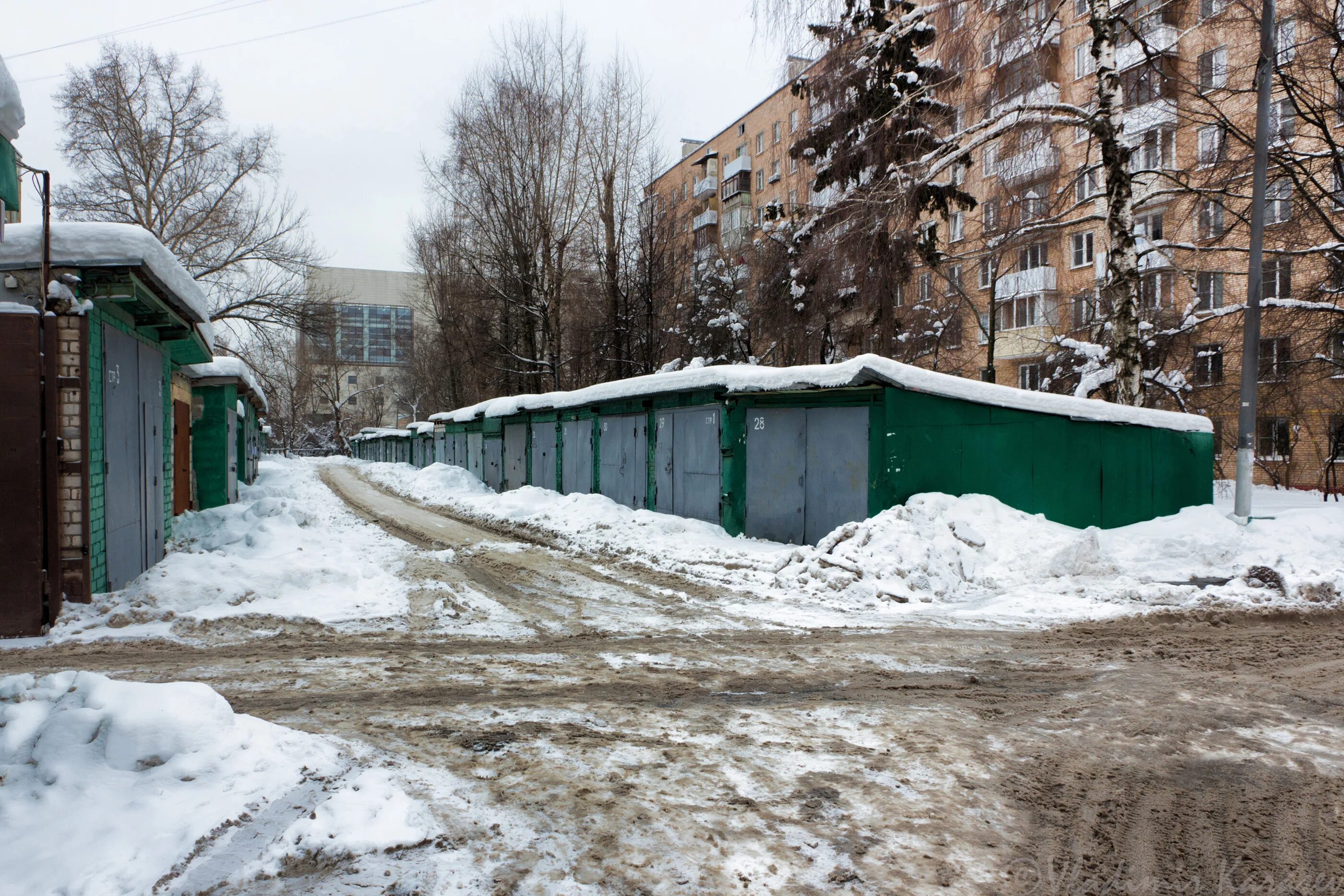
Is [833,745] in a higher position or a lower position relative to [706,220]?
lower

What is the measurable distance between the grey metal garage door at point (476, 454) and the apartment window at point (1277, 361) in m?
21.5

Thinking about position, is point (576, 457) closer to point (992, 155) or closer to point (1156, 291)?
point (992, 155)

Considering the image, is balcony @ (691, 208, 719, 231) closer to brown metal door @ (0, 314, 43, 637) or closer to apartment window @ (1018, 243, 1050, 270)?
apartment window @ (1018, 243, 1050, 270)

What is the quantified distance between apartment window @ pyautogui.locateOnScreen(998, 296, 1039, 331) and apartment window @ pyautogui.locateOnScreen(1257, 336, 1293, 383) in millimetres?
10665

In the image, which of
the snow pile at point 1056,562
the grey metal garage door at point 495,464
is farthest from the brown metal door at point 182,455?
the snow pile at point 1056,562

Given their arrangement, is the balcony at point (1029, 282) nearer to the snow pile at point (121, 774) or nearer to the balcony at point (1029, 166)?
the balcony at point (1029, 166)

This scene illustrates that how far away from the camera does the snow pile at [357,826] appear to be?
3102mm

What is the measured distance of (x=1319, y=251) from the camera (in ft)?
49.6

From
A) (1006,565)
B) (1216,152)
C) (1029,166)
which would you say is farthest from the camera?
(1216,152)

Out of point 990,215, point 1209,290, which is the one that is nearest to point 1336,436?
point 1209,290

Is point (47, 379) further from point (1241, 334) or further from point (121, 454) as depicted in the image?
point (1241, 334)

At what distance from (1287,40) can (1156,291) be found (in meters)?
11.0

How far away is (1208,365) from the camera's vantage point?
1054 inches

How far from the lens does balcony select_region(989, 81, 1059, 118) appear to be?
13062 mm
